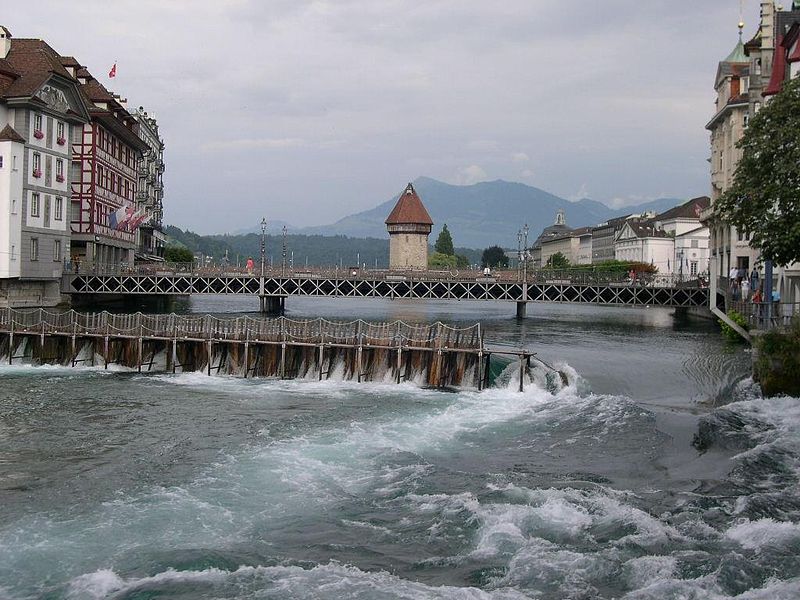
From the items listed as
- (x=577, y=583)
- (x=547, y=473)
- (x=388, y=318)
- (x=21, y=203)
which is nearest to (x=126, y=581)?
(x=577, y=583)

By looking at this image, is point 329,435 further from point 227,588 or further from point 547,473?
point 227,588

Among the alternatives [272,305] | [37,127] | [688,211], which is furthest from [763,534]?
[688,211]

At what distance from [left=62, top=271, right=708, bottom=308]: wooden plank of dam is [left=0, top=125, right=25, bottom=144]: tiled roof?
1254 cm

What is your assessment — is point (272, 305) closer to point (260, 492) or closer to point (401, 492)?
point (260, 492)

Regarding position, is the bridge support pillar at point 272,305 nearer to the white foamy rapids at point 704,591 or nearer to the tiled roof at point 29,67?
the tiled roof at point 29,67

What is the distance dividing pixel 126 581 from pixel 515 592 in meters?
6.40

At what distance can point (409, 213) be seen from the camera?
433 feet

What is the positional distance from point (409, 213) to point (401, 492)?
372 ft

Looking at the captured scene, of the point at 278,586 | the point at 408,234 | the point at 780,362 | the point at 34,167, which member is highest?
the point at 408,234

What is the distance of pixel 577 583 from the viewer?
579 inches

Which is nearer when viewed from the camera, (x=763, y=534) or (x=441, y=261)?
(x=763, y=534)

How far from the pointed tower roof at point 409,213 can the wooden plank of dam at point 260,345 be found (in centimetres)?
8879

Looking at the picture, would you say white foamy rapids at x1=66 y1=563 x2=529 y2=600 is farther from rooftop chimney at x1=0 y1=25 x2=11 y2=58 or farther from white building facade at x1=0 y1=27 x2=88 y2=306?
rooftop chimney at x1=0 y1=25 x2=11 y2=58

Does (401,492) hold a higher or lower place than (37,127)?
lower
